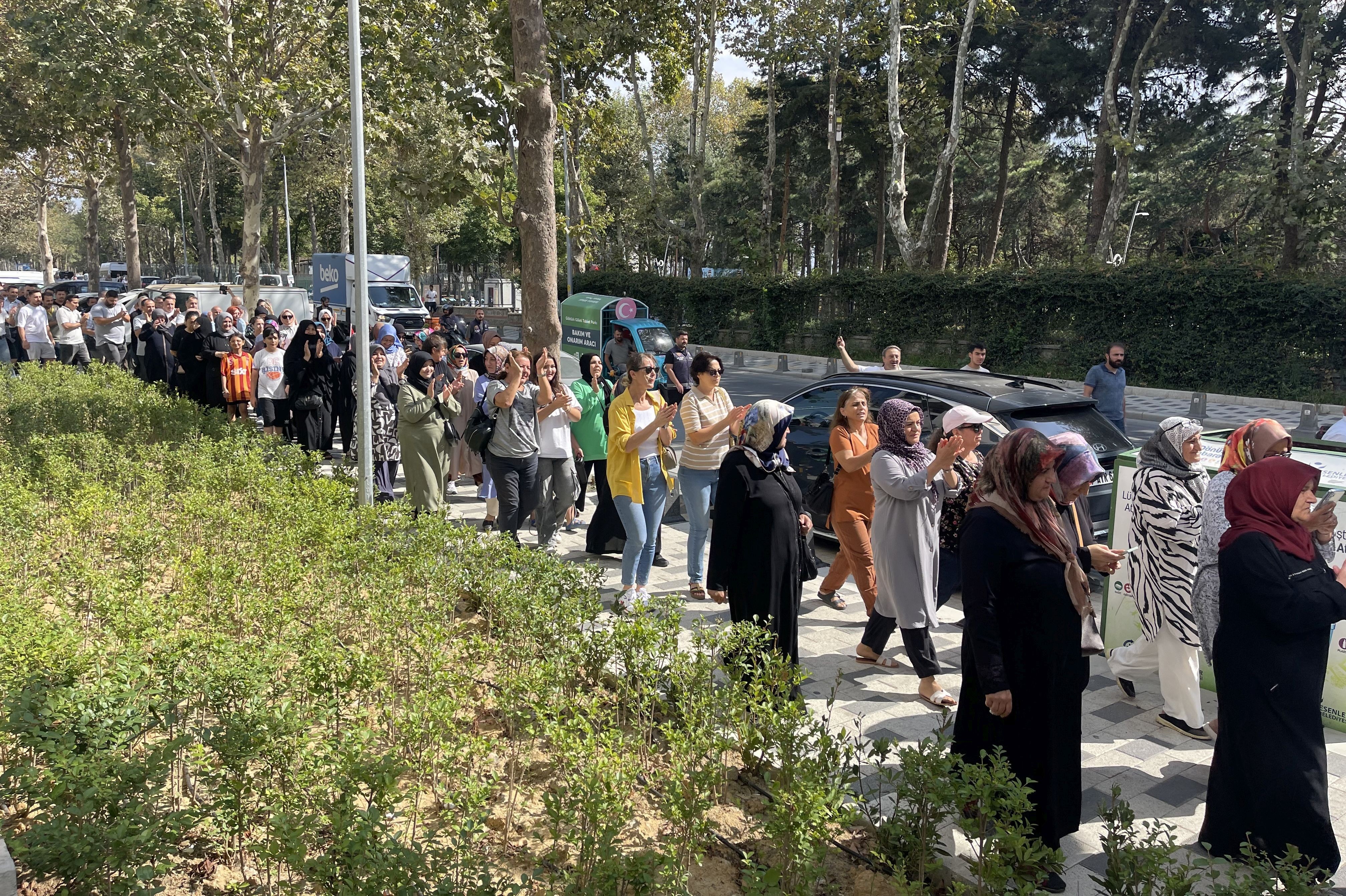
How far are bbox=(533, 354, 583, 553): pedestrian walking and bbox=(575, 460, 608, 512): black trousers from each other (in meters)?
0.24

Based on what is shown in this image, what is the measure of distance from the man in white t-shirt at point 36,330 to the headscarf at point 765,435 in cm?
1608

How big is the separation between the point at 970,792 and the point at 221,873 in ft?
8.68

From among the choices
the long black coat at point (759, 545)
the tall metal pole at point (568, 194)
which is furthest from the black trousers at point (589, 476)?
the tall metal pole at point (568, 194)

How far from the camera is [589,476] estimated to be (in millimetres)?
10352

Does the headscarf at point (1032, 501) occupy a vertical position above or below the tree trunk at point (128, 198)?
below

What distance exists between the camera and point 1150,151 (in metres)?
30.0

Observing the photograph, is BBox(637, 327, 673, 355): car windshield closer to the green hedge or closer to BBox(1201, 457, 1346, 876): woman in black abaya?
the green hedge

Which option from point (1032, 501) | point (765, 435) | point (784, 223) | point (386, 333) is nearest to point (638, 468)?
point (765, 435)

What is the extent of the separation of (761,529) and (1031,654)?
180cm

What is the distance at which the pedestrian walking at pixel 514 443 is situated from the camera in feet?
26.7

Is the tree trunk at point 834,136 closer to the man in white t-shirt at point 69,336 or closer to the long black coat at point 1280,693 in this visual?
the man in white t-shirt at point 69,336

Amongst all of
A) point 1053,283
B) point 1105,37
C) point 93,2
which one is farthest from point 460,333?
point 1105,37

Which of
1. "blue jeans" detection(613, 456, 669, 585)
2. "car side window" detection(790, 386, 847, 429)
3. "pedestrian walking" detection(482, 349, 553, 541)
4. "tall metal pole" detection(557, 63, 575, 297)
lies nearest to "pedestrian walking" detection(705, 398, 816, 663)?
"blue jeans" detection(613, 456, 669, 585)

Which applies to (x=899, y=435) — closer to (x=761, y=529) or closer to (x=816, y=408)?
(x=761, y=529)
